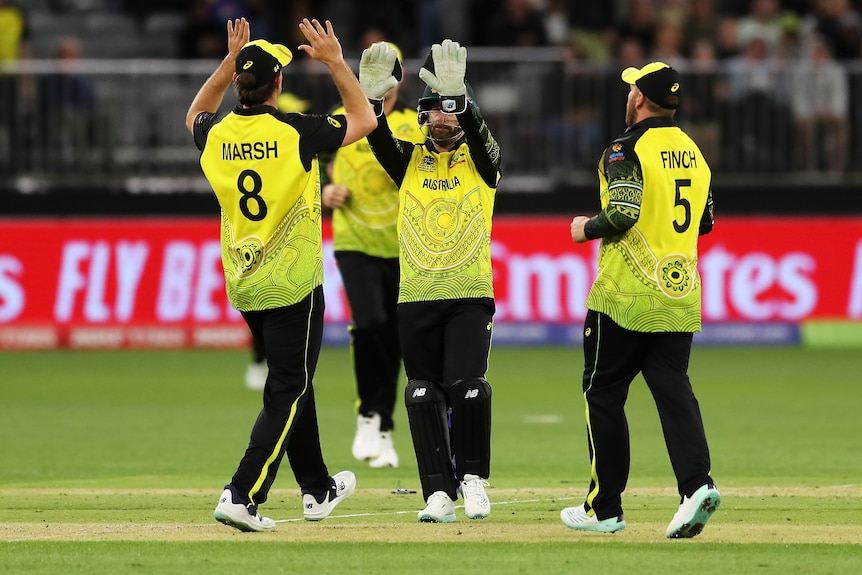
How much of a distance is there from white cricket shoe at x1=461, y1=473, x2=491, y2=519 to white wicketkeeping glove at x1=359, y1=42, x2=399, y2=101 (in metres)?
2.12

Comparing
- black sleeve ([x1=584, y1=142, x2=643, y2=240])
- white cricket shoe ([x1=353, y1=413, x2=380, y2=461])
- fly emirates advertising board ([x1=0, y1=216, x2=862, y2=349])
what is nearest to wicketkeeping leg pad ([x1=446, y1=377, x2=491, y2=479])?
black sleeve ([x1=584, y1=142, x2=643, y2=240])

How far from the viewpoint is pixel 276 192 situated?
820 centimetres

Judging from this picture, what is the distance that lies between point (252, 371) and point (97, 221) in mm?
4352

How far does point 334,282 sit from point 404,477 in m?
8.73

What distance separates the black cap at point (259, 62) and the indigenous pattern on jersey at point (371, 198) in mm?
2931

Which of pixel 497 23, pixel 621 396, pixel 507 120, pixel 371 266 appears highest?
pixel 497 23

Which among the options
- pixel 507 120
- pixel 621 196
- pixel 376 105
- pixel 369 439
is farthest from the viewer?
pixel 507 120

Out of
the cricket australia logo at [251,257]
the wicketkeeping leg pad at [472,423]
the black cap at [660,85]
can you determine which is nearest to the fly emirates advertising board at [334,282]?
the wicketkeeping leg pad at [472,423]

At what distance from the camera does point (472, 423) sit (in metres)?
8.57

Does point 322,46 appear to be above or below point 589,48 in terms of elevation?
above

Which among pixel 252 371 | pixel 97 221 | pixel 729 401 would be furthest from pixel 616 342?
pixel 97 221

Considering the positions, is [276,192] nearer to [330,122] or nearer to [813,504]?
[330,122]

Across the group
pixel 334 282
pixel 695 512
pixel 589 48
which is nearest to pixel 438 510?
pixel 695 512

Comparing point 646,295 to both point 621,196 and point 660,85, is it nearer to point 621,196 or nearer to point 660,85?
point 621,196
